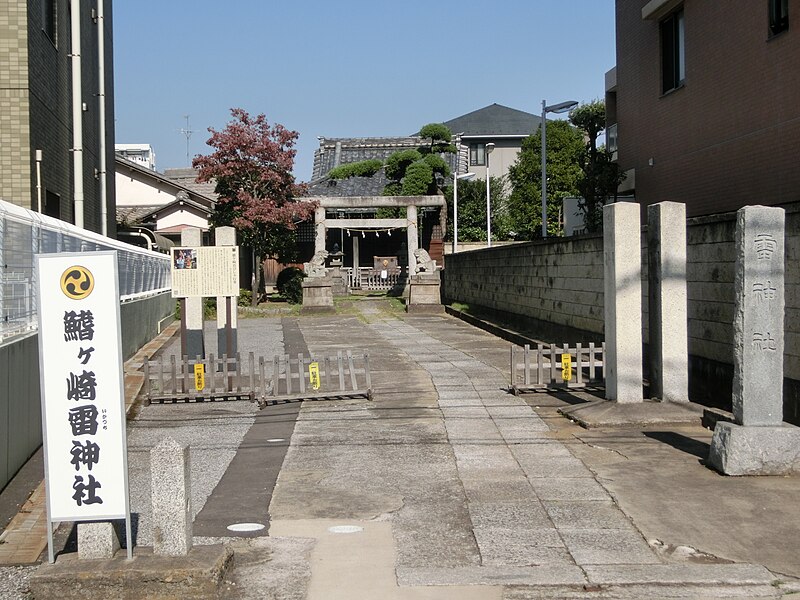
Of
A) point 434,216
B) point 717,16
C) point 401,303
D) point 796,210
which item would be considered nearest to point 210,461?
point 796,210

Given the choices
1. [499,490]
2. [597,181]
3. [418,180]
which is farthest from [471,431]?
[418,180]

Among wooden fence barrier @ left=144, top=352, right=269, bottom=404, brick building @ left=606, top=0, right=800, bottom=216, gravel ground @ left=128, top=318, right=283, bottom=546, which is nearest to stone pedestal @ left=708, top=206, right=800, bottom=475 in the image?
gravel ground @ left=128, top=318, right=283, bottom=546

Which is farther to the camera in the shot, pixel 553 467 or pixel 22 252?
pixel 22 252

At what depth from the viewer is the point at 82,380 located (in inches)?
215

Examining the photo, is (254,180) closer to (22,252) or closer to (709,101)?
(709,101)

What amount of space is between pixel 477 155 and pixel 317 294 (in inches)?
1234

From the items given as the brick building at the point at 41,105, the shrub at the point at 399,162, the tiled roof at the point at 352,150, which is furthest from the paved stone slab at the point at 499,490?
the tiled roof at the point at 352,150

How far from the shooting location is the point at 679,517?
22.5ft

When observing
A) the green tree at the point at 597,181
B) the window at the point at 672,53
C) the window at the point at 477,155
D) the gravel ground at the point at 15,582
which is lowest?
the gravel ground at the point at 15,582

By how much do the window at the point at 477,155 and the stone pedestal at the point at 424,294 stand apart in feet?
91.6

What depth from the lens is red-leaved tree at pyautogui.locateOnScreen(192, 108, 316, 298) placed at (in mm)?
33875

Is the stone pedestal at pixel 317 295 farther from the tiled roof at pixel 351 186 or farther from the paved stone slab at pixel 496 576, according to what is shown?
the paved stone slab at pixel 496 576

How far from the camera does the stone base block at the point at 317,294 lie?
32938 mm

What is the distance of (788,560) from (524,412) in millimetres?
5823
